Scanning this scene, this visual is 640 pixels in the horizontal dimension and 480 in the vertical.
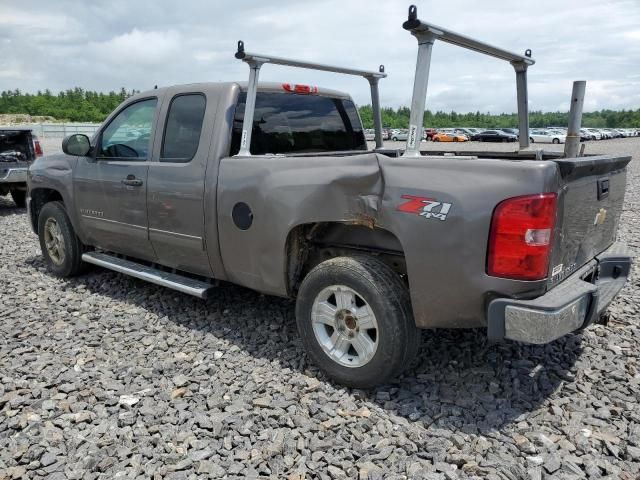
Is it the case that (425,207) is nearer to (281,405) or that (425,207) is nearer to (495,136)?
(281,405)

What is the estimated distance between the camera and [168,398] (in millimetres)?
3373

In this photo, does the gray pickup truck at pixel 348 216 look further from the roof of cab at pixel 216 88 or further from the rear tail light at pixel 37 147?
the rear tail light at pixel 37 147

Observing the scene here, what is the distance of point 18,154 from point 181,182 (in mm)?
8260

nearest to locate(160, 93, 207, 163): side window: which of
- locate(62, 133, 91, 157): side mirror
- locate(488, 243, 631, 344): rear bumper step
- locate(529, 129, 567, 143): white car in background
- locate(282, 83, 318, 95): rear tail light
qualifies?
locate(282, 83, 318, 95): rear tail light

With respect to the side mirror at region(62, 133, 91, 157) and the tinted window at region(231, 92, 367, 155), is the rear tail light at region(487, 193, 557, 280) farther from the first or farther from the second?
the side mirror at region(62, 133, 91, 157)

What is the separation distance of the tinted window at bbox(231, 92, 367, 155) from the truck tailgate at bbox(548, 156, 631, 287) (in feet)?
7.55

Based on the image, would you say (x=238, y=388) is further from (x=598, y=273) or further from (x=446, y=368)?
(x=598, y=273)

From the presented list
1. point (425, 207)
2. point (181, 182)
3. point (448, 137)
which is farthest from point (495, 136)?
point (425, 207)

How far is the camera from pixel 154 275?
4.68m

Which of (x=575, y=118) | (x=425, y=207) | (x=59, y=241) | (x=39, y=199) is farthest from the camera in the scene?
(x=39, y=199)

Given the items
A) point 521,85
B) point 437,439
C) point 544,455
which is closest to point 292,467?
point 437,439

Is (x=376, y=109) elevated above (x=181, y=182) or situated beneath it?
elevated above

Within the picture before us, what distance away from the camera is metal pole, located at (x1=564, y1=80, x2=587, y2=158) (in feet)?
12.4

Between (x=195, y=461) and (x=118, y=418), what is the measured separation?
0.66 metres
